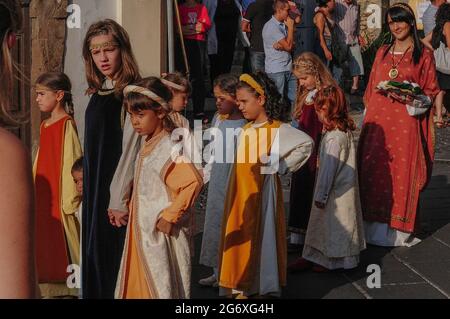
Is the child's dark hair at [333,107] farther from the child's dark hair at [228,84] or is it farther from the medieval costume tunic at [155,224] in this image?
the medieval costume tunic at [155,224]

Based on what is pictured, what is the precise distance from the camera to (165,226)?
4.39 meters

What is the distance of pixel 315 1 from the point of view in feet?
44.8

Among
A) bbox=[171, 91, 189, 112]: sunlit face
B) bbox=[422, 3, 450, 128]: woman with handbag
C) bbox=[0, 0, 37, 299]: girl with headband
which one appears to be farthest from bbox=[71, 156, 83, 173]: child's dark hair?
Answer: bbox=[422, 3, 450, 128]: woman with handbag

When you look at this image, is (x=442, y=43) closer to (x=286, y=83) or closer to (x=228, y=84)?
(x=286, y=83)

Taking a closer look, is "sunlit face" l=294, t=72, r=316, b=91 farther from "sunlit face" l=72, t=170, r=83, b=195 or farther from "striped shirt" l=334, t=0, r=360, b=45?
"striped shirt" l=334, t=0, r=360, b=45

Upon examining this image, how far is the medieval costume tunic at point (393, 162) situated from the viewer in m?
7.25

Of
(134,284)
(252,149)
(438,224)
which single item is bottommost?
(438,224)

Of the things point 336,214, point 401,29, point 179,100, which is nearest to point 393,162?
point 401,29

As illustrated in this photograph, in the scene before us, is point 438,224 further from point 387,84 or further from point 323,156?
point 323,156

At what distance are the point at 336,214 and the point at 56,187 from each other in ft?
6.14

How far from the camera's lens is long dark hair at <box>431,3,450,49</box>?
1149 cm

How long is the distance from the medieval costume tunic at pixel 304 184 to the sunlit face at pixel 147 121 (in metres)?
2.35
